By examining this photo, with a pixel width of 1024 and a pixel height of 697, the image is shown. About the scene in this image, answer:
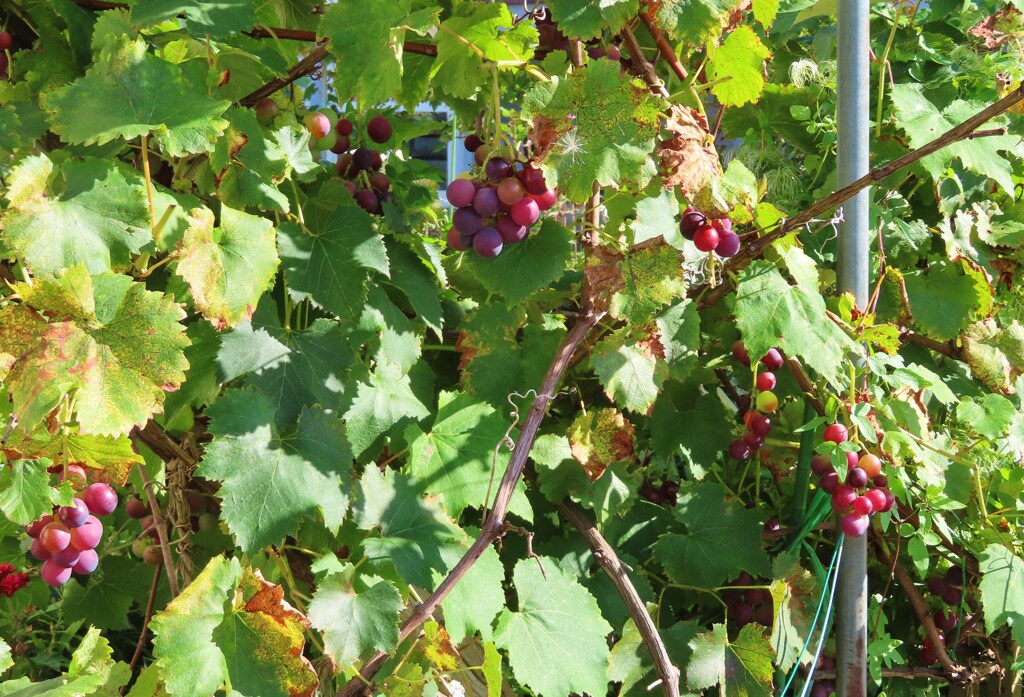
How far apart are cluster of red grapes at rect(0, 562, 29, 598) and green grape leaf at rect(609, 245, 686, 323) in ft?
4.00

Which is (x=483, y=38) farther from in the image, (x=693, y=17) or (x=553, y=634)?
(x=553, y=634)

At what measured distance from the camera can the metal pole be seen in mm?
1269

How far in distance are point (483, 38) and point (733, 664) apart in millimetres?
955

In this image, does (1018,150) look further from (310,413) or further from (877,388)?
(310,413)

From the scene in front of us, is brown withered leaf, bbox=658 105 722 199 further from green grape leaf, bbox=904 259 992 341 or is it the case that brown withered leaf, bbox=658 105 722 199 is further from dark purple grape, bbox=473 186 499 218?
green grape leaf, bbox=904 259 992 341

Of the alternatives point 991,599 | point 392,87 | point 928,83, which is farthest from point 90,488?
point 928,83

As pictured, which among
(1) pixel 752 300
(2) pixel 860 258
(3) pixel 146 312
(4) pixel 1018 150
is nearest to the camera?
(3) pixel 146 312

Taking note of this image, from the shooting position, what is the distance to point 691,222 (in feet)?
4.01

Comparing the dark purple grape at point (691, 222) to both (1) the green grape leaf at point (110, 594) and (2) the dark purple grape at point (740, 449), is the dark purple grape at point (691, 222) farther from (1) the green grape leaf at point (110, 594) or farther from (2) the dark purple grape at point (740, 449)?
(1) the green grape leaf at point (110, 594)

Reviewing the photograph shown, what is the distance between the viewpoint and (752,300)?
124 cm

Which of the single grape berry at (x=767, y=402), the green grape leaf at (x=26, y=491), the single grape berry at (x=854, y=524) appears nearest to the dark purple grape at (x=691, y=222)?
the single grape berry at (x=767, y=402)

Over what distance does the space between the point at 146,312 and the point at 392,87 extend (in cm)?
39

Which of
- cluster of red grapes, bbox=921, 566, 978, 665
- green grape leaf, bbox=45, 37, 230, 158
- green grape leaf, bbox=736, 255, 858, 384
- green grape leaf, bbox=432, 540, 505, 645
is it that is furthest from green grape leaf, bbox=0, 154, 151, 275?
cluster of red grapes, bbox=921, 566, 978, 665

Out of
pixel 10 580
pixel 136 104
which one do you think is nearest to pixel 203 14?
pixel 136 104
